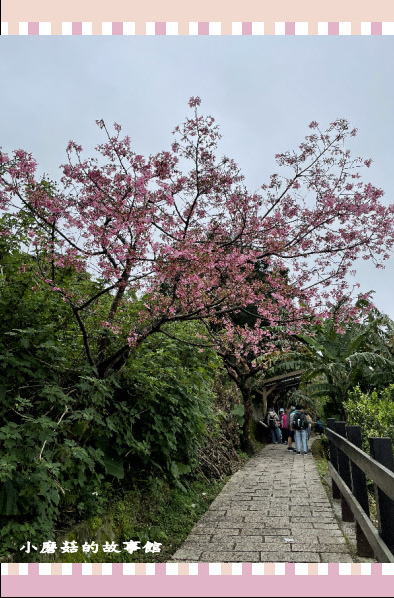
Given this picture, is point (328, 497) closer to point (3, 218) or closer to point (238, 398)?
point (3, 218)

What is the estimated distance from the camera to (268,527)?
5.91m

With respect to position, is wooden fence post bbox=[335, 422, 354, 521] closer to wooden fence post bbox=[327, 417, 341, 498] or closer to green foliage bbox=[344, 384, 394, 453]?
wooden fence post bbox=[327, 417, 341, 498]

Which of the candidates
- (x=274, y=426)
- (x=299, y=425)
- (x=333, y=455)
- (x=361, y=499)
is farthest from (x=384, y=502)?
(x=274, y=426)

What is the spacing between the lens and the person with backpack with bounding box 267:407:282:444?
21172 millimetres

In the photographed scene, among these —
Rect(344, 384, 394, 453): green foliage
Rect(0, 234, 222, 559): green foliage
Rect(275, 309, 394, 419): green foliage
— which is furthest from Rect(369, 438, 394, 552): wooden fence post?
Rect(275, 309, 394, 419): green foliage

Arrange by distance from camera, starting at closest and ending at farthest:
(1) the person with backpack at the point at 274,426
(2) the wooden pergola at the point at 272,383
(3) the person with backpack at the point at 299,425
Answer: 1. (3) the person with backpack at the point at 299,425
2. (1) the person with backpack at the point at 274,426
3. (2) the wooden pergola at the point at 272,383

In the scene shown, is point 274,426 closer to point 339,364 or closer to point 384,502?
point 339,364

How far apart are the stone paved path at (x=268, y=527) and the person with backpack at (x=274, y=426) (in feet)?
36.2

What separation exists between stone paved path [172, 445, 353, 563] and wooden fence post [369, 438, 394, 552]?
4.99 ft

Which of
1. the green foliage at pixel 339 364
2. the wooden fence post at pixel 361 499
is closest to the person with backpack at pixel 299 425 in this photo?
the green foliage at pixel 339 364

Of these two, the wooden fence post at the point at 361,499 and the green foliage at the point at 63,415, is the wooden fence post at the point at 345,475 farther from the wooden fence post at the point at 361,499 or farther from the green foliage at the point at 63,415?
the green foliage at the point at 63,415

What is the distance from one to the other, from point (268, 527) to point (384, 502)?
3.03 meters

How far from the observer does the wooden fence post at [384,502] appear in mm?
3244

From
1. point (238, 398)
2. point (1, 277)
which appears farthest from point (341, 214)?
point (238, 398)
